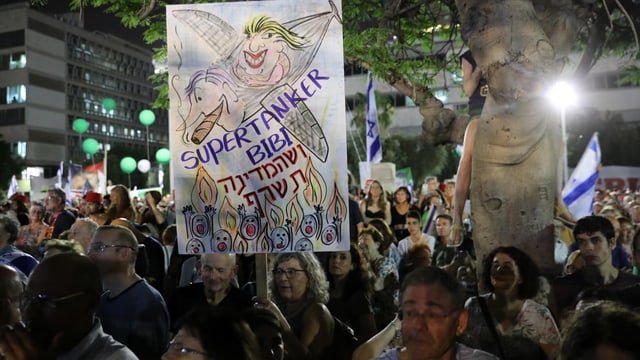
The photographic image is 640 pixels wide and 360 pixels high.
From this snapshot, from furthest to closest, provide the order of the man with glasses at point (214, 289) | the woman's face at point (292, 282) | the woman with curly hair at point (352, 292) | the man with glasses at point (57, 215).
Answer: the man with glasses at point (57, 215)
the woman with curly hair at point (352, 292)
the man with glasses at point (214, 289)
the woman's face at point (292, 282)

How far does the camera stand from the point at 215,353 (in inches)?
109

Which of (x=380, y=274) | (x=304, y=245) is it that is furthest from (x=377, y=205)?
(x=304, y=245)

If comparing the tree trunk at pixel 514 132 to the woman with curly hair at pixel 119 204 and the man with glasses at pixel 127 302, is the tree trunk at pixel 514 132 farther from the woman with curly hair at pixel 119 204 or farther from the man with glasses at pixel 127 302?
the woman with curly hair at pixel 119 204

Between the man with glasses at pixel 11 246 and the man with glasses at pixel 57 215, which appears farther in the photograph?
the man with glasses at pixel 57 215

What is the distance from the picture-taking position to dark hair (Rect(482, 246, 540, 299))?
4035mm

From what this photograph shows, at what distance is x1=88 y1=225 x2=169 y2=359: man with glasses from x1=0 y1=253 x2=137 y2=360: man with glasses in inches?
38.2

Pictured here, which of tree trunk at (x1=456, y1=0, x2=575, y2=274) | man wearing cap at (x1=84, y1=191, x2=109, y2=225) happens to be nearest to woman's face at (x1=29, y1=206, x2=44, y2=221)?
man wearing cap at (x1=84, y1=191, x2=109, y2=225)

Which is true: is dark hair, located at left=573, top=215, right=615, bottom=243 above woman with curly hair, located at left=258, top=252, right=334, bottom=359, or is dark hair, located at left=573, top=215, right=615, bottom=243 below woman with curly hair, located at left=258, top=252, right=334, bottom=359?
above

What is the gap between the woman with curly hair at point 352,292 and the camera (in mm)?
5195

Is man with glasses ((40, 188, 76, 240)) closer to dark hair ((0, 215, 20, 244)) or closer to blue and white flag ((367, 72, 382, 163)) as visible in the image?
dark hair ((0, 215, 20, 244))

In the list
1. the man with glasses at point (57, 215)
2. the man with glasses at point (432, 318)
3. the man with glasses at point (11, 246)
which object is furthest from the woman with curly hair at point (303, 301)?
the man with glasses at point (57, 215)

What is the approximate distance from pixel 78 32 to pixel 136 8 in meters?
94.6

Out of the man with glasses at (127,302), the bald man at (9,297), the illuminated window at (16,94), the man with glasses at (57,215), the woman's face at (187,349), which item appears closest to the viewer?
the woman's face at (187,349)

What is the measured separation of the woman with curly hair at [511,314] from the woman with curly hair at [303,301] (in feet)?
2.98
